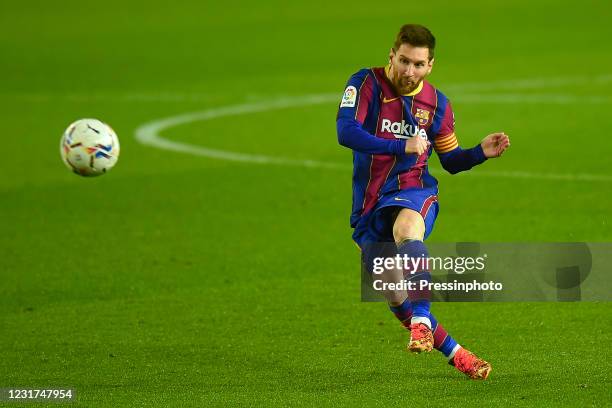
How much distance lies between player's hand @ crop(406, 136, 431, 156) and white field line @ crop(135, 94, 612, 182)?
24.1ft

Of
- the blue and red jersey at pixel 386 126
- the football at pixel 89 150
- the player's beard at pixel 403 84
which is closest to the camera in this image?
the player's beard at pixel 403 84

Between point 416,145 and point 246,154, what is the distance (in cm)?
919

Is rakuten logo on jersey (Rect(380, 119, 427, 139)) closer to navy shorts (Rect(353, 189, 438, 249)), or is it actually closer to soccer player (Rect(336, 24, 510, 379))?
A: soccer player (Rect(336, 24, 510, 379))

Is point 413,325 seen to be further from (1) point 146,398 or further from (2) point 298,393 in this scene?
(1) point 146,398

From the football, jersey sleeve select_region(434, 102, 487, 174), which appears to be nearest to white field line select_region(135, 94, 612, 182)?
the football

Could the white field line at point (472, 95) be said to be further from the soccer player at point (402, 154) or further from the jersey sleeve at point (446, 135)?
the soccer player at point (402, 154)

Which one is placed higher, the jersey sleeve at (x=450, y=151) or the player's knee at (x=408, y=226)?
the jersey sleeve at (x=450, y=151)

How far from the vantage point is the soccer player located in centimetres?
802

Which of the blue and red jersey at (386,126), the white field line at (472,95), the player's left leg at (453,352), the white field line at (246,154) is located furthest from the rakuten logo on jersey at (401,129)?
the white field line at (472,95)

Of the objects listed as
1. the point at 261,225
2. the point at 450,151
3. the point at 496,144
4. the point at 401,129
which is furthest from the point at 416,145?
the point at 261,225

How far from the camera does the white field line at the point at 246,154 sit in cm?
1516

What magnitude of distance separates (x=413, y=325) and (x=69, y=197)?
7.41 meters

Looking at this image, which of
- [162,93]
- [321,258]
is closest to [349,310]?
[321,258]

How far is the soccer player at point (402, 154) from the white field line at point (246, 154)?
22.0ft
